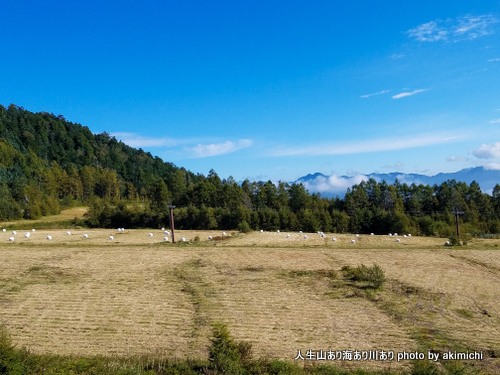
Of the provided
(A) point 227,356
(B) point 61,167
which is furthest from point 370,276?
(B) point 61,167

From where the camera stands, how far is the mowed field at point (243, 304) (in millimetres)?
11930

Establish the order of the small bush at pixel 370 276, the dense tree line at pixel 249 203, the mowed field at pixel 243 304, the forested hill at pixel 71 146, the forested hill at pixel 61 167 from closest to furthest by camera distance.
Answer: the mowed field at pixel 243 304
the small bush at pixel 370 276
the dense tree line at pixel 249 203
the forested hill at pixel 61 167
the forested hill at pixel 71 146

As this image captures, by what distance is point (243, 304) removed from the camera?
15.9 meters

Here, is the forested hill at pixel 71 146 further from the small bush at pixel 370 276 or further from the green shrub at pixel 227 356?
the green shrub at pixel 227 356

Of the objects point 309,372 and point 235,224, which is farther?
point 235,224

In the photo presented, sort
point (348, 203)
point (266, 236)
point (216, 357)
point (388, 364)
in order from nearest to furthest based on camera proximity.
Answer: point (216, 357) → point (388, 364) → point (266, 236) → point (348, 203)

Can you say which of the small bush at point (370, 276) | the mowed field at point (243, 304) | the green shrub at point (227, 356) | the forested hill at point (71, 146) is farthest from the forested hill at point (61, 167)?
the green shrub at point (227, 356)

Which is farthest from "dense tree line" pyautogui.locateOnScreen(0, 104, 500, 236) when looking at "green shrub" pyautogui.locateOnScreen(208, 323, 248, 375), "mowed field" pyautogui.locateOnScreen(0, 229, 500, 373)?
"green shrub" pyautogui.locateOnScreen(208, 323, 248, 375)

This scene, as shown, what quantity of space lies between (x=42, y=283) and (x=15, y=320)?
576 centimetres

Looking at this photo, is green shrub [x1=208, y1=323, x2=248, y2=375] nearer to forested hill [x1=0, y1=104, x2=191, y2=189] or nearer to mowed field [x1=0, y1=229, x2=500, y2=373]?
mowed field [x1=0, y1=229, x2=500, y2=373]

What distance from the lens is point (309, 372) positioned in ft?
32.5

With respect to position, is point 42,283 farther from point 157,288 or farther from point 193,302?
point 193,302

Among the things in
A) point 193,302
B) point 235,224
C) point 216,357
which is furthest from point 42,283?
point 235,224

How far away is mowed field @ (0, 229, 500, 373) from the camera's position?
11930mm
